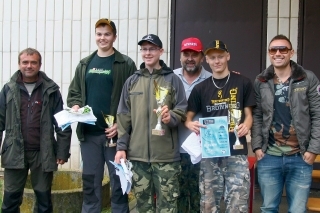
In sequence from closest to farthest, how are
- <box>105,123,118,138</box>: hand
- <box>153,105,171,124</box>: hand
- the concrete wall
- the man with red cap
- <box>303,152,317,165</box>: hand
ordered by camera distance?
<box>303,152,317,165</box>: hand, <box>153,105,171,124</box>: hand, <box>105,123,118,138</box>: hand, the man with red cap, the concrete wall

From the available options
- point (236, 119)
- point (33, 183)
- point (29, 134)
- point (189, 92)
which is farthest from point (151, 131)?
point (33, 183)

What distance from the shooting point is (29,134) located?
5090 mm

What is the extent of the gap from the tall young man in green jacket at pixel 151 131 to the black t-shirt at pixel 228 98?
0.77 ft

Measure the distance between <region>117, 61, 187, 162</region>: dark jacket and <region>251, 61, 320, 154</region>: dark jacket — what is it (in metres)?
0.78

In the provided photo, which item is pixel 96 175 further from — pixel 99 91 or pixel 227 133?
pixel 227 133

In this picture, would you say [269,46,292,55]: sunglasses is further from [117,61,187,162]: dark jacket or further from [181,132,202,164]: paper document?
[181,132,202,164]: paper document

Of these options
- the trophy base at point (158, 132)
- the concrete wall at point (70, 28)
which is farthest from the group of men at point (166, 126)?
the concrete wall at point (70, 28)

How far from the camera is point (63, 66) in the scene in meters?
7.85

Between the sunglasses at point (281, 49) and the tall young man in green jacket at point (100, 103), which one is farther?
the tall young man in green jacket at point (100, 103)

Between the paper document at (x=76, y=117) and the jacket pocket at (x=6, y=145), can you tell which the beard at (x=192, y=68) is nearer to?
the paper document at (x=76, y=117)

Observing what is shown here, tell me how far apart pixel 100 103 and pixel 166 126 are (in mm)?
839

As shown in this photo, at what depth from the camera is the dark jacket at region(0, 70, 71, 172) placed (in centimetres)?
502

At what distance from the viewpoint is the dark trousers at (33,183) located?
512cm

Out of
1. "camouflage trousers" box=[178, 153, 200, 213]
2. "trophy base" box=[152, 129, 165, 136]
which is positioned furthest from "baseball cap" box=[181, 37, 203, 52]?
"camouflage trousers" box=[178, 153, 200, 213]
